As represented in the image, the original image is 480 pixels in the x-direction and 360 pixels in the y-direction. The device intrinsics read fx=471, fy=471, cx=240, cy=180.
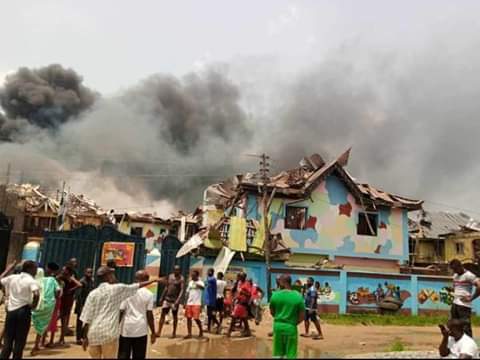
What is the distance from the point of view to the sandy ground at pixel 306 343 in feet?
25.7

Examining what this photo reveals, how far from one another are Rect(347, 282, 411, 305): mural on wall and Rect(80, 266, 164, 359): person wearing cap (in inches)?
568

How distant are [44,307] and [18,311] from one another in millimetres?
1260

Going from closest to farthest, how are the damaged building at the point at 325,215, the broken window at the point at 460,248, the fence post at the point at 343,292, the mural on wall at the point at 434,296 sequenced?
the fence post at the point at 343,292
the mural on wall at the point at 434,296
the damaged building at the point at 325,215
the broken window at the point at 460,248

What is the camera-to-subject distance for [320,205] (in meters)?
23.8

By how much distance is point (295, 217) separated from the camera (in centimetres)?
2327

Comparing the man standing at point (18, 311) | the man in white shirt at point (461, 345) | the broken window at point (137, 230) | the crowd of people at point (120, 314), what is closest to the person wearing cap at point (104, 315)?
the crowd of people at point (120, 314)

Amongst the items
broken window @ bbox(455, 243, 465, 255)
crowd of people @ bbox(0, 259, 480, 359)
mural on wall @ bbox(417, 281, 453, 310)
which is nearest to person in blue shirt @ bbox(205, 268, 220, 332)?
crowd of people @ bbox(0, 259, 480, 359)

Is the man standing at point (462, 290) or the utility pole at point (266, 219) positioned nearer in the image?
the man standing at point (462, 290)

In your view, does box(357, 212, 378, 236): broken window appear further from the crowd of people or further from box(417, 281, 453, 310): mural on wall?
the crowd of people

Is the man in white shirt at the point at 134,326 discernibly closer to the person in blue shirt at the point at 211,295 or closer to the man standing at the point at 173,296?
the man standing at the point at 173,296

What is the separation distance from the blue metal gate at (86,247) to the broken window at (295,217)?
9009 mm

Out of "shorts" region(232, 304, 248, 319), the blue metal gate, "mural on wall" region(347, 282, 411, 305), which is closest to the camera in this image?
"shorts" region(232, 304, 248, 319)

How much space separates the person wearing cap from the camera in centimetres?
572

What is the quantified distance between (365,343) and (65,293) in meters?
6.98
